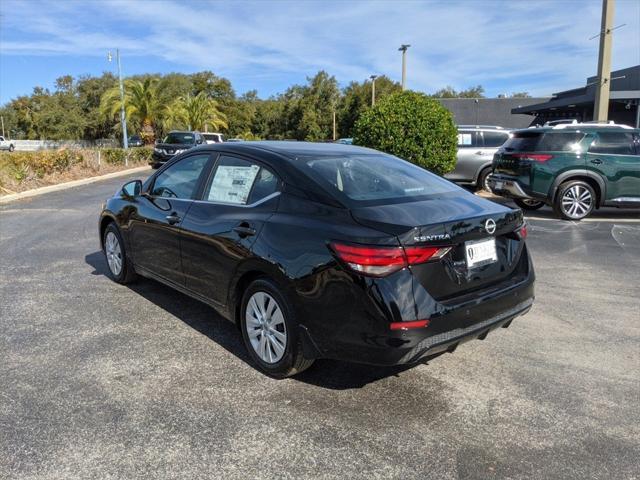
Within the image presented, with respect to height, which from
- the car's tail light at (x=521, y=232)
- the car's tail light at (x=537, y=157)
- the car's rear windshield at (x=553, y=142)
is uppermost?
the car's rear windshield at (x=553, y=142)

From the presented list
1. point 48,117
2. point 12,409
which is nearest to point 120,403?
point 12,409

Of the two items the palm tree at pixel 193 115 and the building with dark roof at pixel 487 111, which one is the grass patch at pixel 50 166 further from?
the building with dark roof at pixel 487 111

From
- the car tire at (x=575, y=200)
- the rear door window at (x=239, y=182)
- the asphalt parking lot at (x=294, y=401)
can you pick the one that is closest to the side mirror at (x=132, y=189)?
the asphalt parking lot at (x=294, y=401)

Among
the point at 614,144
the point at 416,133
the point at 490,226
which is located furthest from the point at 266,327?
the point at 416,133

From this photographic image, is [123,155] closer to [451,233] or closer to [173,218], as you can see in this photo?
[173,218]

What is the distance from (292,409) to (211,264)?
4.37 ft

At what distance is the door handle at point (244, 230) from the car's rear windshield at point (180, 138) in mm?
24379

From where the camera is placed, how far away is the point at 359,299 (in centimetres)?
305

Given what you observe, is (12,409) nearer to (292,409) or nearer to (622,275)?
(292,409)

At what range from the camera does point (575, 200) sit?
10.1m

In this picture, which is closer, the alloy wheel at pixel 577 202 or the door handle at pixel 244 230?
the door handle at pixel 244 230

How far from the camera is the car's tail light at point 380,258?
118 inches

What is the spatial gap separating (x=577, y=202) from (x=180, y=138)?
21.5m

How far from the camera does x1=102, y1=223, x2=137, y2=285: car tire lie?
225 inches
